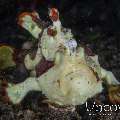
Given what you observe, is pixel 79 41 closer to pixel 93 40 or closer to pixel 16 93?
pixel 93 40

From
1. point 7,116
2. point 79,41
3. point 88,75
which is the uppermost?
point 79,41

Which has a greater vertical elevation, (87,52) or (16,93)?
(87,52)

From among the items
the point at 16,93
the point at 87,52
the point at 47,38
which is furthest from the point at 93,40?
the point at 16,93

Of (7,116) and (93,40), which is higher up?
(93,40)

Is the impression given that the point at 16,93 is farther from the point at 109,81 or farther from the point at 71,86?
the point at 109,81

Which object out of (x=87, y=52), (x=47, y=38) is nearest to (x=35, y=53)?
(x=47, y=38)
